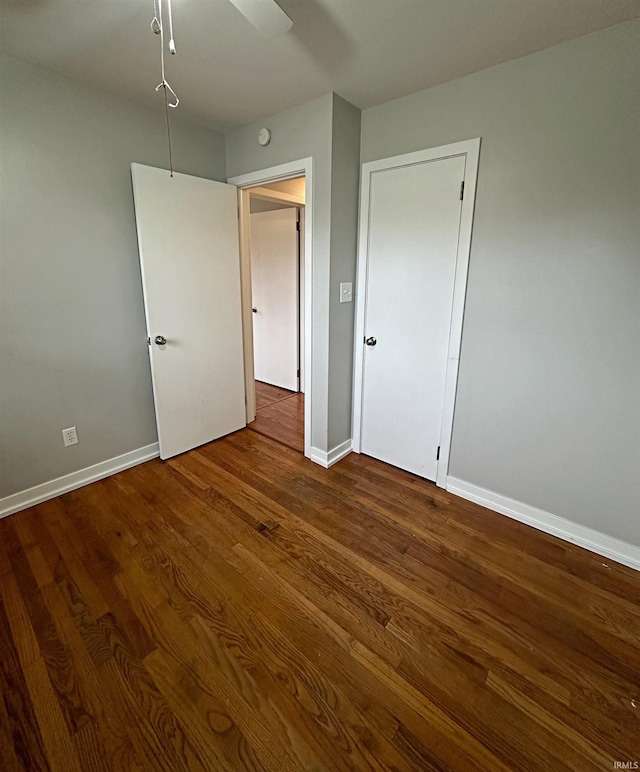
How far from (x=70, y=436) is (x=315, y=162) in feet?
7.67

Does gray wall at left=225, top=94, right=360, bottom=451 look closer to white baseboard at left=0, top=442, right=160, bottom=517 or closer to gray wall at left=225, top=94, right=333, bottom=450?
gray wall at left=225, top=94, right=333, bottom=450

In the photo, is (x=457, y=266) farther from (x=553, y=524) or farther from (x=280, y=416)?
(x=280, y=416)

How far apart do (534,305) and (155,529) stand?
2.38 meters

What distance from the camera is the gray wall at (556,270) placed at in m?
1.60

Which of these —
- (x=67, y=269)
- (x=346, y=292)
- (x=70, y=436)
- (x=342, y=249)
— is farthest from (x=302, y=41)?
(x=70, y=436)

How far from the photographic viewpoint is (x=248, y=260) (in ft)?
10.0

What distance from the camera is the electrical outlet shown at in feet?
7.50

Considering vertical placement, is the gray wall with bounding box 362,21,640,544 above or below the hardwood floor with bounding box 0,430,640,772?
above

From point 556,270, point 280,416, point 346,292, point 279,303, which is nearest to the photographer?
point 556,270

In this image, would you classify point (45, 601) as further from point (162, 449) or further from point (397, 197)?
point (397, 197)

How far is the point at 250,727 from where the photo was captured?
1146 mm

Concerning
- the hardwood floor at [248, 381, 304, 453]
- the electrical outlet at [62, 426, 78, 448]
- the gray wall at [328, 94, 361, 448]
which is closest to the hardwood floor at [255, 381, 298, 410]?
the hardwood floor at [248, 381, 304, 453]

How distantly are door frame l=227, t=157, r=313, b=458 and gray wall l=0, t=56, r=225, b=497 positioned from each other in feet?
1.55

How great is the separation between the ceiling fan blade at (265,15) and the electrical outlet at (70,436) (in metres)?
2.31
